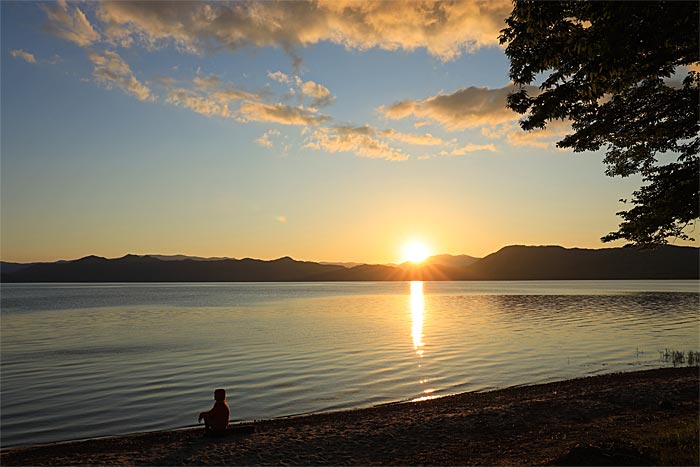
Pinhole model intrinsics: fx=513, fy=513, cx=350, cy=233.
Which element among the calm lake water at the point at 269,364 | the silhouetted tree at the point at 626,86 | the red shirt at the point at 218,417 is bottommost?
the calm lake water at the point at 269,364

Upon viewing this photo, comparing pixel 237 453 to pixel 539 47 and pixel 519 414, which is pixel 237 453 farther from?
pixel 539 47

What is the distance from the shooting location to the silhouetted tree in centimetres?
1006

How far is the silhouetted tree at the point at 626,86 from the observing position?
10059mm

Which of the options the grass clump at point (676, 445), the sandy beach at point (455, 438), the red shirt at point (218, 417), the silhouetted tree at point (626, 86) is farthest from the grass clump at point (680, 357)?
the red shirt at point (218, 417)

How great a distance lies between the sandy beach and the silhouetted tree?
6.56 metres

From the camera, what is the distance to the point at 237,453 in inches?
599

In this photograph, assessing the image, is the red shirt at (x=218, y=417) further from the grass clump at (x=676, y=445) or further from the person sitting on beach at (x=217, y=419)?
the grass clump at (x=676, y=445)

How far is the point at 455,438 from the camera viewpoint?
16.5 metres

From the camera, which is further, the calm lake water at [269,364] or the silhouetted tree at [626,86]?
the calm lake water at [269,364]

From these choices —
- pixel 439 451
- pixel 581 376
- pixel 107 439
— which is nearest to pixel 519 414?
pixel 439 451

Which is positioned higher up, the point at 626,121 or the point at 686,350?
the point at 626,121

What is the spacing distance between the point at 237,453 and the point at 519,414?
33.6 ft

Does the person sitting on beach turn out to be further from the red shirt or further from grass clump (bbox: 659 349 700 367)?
grass clump (bbox: 659 349 700 367)

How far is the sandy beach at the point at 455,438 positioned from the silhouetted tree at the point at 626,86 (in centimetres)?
656
